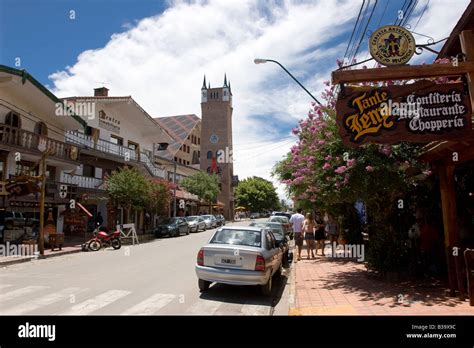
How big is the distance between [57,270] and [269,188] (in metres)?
75.4

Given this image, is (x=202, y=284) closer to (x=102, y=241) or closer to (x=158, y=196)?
(x=102, y=241)

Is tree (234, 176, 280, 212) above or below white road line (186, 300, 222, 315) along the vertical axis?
above

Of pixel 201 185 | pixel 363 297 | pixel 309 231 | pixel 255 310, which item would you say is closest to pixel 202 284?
pixel 255 310

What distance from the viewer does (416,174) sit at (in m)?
8.46

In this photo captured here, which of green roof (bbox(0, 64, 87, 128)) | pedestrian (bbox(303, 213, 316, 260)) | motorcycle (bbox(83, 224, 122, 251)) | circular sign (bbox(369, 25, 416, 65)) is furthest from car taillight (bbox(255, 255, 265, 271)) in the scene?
green roof (bbox(0, 64, 87, 128))

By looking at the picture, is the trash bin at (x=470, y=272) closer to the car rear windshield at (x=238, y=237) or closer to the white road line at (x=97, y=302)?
the car rear windshield at (x=238, y=237)

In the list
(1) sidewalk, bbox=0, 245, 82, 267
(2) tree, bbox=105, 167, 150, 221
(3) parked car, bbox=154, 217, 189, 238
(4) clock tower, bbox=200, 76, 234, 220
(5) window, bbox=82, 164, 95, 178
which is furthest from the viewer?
(4) clock tower, bbox=200, 76, 234, 220

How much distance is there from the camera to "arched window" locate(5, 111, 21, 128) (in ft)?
63.5

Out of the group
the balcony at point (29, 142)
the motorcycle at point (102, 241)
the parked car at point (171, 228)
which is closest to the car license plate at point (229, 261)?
the motorcycle at point (102, 241)

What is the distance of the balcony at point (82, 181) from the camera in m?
23.5

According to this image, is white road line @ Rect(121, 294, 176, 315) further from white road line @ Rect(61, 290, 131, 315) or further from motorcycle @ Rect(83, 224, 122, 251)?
motorcycle @ Rect(83, 224, 122, 251)

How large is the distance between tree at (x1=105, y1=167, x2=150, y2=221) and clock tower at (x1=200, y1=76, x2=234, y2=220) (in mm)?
47481
